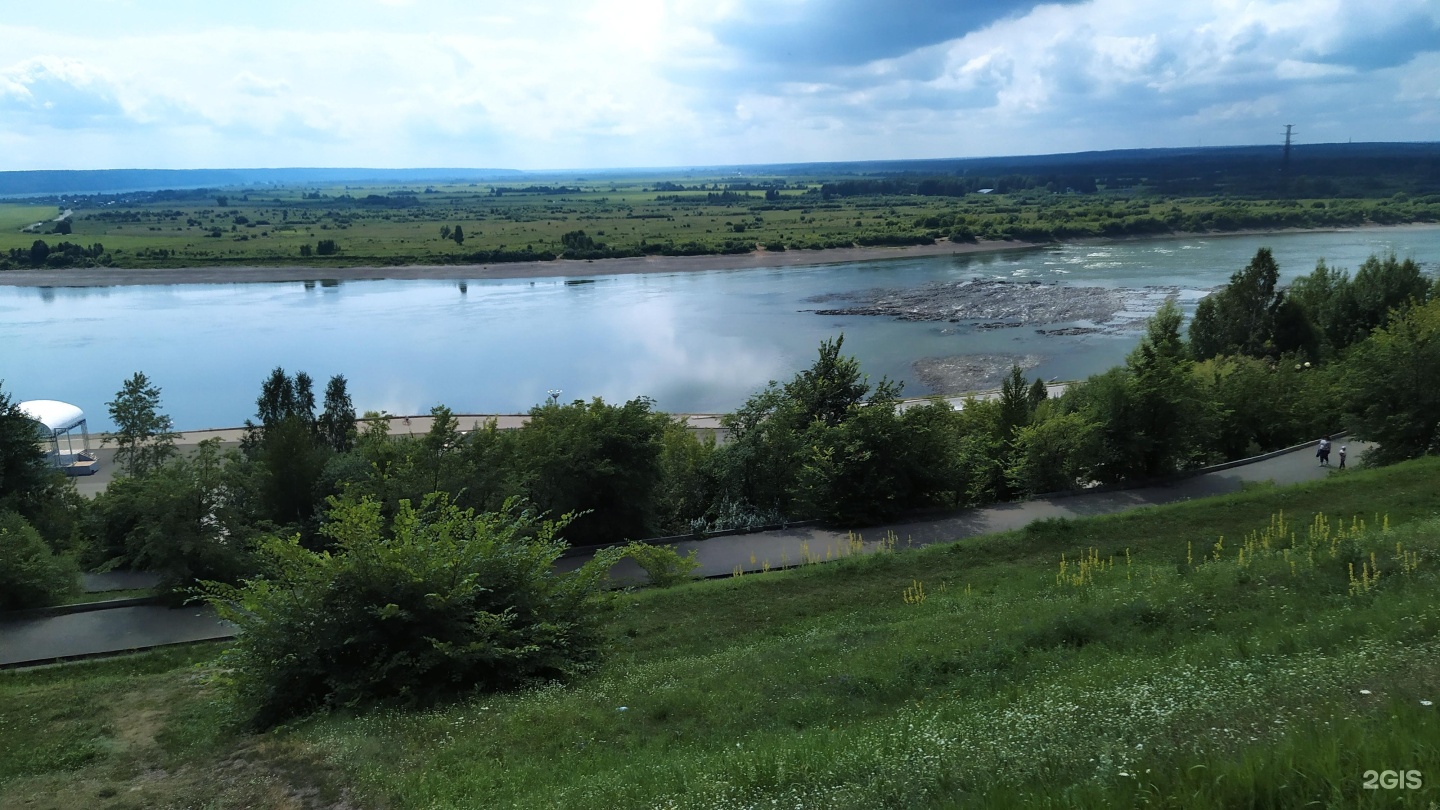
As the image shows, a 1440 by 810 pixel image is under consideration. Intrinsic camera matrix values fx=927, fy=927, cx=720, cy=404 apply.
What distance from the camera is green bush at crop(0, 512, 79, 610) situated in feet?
46.1

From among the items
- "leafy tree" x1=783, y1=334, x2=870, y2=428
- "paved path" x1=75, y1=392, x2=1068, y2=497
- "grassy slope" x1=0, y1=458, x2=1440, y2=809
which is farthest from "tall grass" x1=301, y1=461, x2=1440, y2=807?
"paved path" x1=75, y1=392, x2=1068, y2=497

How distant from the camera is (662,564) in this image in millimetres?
14266

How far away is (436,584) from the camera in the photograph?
31.3 ft

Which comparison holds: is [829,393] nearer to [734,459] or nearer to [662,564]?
[734,459]

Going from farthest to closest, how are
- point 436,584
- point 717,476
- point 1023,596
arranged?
point 717,476, point 1023,596, point 436,584

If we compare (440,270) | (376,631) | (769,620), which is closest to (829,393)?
(769,620)

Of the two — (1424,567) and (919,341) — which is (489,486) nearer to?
(1424,567)

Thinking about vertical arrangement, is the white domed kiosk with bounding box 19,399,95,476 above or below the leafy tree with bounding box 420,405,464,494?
below

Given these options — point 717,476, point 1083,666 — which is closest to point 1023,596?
point 1083,666

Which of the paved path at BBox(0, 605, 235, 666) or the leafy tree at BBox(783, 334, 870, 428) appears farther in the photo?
the leafy tree at BBox(783, 334, 870, 428)

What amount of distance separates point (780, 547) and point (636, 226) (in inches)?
3471

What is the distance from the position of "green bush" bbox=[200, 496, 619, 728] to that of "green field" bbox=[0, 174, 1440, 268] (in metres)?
67.6

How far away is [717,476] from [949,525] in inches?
194

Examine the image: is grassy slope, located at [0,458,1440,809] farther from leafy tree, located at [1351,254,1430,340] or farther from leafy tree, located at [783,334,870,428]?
leafy tree, located at [1351,254,1430,340]
